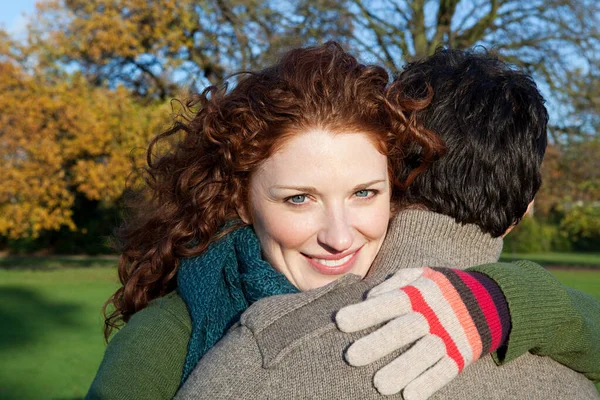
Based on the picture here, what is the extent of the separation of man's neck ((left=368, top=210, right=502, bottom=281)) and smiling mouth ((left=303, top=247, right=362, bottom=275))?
0.11 m

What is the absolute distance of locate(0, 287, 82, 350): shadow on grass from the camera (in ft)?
35.6

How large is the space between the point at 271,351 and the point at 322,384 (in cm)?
13

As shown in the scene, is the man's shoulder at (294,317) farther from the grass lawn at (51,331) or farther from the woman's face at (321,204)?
the grass lawn at (51,331)

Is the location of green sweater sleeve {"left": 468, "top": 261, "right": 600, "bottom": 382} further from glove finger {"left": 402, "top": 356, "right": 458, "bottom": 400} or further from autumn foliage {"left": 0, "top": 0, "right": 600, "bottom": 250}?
autumn foliage {"left": 0, "top": 0, "right": 600, "bottom": 250}

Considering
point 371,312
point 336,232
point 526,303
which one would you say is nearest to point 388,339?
point 371,312

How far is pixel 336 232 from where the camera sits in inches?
85.1

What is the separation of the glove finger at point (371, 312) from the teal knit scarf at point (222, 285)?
51 cm

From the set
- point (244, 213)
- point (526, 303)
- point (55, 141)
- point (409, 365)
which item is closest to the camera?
point (409, 365)

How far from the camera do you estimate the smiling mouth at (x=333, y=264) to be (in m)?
2.24

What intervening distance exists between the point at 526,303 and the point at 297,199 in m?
0.72

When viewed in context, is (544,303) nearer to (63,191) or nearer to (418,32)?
(418,32)

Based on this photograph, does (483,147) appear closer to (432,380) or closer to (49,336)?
(432,380)

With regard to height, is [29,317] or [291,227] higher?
[291,227]

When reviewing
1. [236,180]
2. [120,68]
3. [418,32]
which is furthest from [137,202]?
[120,68]
